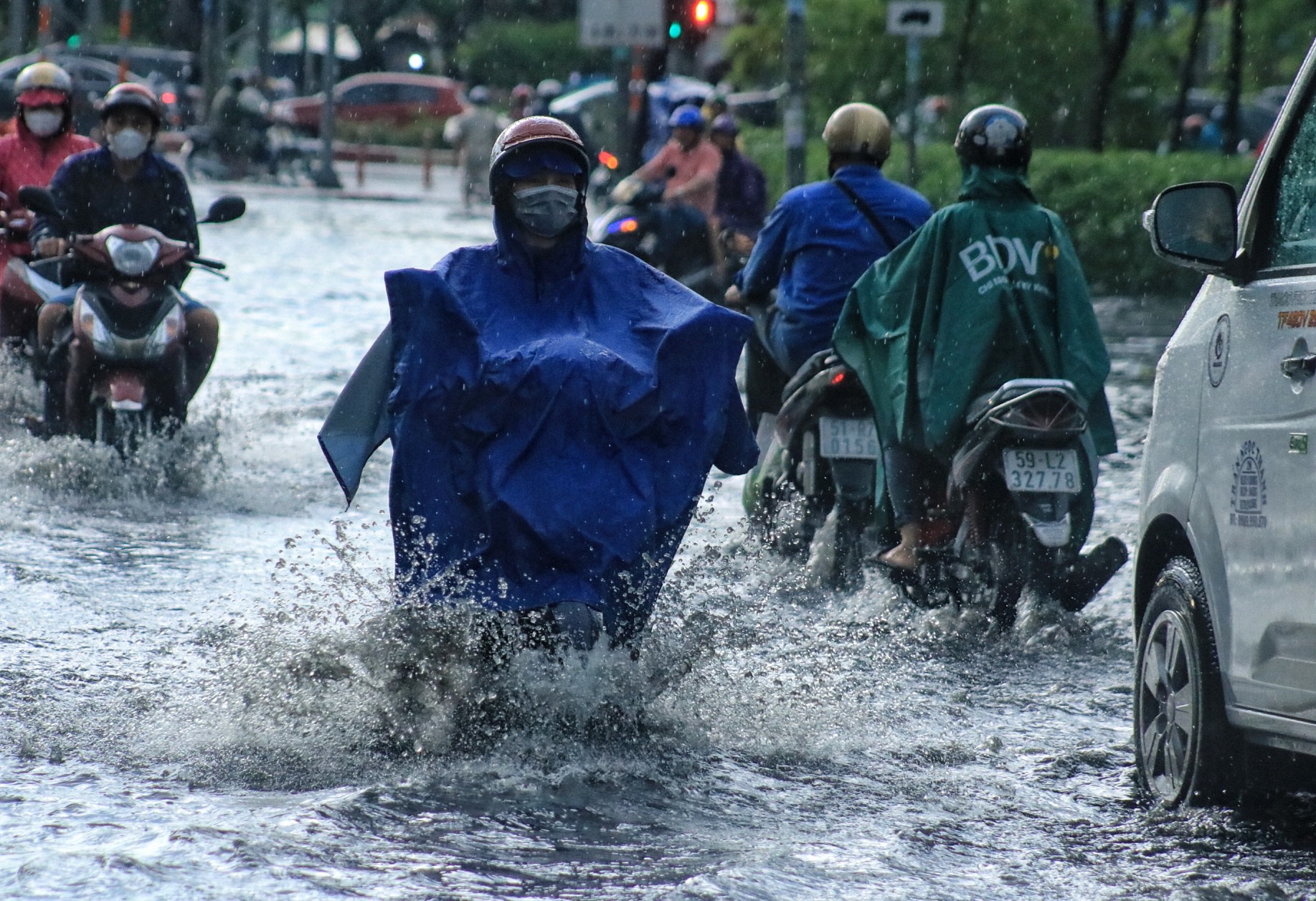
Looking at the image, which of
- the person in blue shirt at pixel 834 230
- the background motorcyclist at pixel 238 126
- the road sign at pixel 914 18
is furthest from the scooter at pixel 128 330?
the background motorcyclist at pixel 238 126

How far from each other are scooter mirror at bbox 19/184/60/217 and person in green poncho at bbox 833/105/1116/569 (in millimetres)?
3822

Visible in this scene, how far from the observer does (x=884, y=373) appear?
311 inches

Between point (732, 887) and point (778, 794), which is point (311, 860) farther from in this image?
point (778, 794)

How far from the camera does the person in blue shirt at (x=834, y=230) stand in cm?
857

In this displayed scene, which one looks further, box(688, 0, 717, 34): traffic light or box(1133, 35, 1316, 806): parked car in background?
box(688, 0, 717, 34): traffic light

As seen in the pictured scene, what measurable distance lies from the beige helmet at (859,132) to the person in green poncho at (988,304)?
2.96 ft

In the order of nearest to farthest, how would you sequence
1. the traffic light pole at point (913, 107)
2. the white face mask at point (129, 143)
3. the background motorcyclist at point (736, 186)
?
the white face mask at point (129, 143), the background motorcyclist at point (736, 186), the traffic light pole at point (913, 107)

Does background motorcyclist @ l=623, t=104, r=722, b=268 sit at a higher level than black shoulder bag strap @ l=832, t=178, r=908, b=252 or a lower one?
lower

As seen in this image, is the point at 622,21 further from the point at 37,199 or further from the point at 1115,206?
the point at 37,199

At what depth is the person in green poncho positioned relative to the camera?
749 centimetres

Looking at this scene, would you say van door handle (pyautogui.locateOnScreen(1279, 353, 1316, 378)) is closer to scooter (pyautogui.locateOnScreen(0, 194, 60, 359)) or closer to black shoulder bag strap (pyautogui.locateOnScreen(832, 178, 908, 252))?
black shoulder bag strap (pyautogui.locateOnScreen(832, 178, 908, 252))

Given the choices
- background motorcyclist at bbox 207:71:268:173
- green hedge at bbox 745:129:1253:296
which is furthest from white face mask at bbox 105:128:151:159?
background motorcyclist at bbox 207:71:268:173

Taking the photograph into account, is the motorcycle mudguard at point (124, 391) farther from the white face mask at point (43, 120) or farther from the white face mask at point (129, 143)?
the white face mask at point (43, 120)

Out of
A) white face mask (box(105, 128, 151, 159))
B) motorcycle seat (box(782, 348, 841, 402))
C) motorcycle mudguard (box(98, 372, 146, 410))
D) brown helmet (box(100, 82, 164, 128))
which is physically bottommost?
motorcycle mudguard (box(98, 372, 146, 410))
